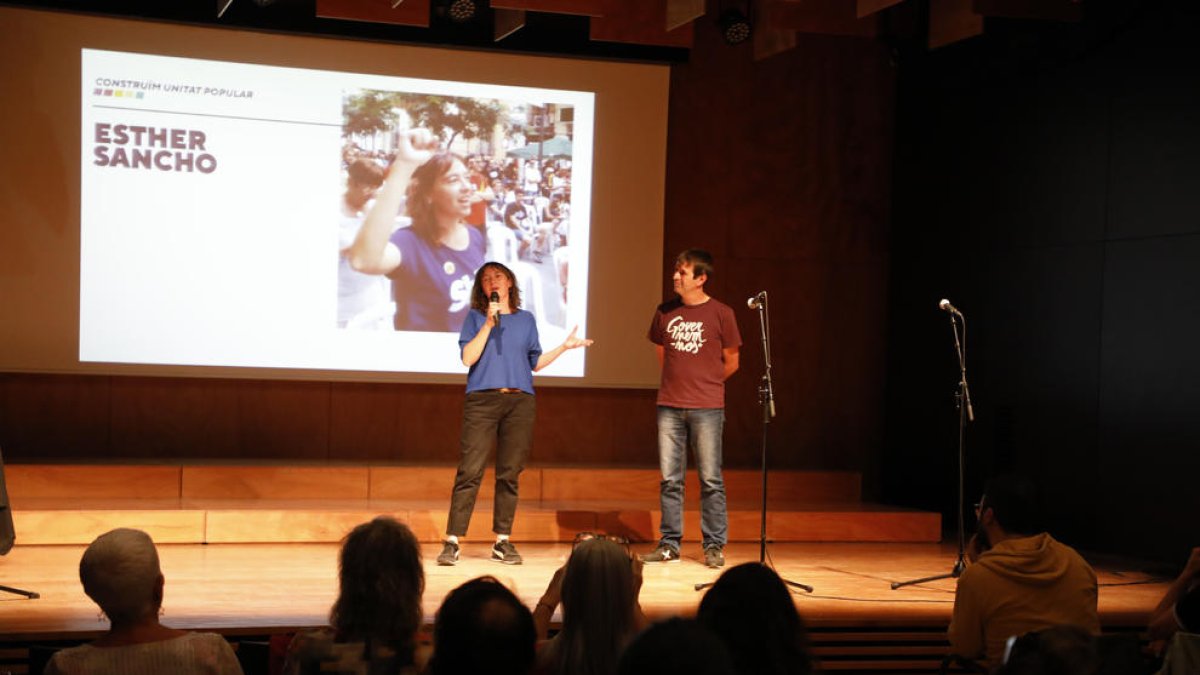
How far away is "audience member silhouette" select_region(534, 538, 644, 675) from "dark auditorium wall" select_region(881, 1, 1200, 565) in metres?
4.67

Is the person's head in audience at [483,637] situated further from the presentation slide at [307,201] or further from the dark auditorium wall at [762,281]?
the dark auditorium wall at [762,281]

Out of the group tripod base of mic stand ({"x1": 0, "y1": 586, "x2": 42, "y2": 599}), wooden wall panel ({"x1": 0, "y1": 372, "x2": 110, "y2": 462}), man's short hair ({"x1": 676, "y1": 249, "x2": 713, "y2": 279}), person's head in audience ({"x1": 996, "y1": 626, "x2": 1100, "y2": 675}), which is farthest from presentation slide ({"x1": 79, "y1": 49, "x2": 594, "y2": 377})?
person's head in audience ({"x1": 996, "y1": 626, "x2": 1100, "y2": 675})

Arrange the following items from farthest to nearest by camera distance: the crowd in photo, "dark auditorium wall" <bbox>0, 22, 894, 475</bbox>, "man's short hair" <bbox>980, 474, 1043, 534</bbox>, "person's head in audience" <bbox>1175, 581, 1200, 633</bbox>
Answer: "dark auditorium wall" <bbox>0, 22, 894, 475</bbox>
the crowd in photo
"man's short hair" <bbox>980, 474, 1043, 534</bbox>
"person's head in audience" <bbox>1175, 581, 1200, 633</bbox>

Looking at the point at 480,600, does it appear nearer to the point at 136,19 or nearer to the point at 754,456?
the point at 136,19

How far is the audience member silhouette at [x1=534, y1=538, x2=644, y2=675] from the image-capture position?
7.84 feet

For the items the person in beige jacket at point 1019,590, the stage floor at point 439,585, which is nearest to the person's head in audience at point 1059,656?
the person in beige jacket at point 1019,590

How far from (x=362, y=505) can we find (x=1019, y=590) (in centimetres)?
444

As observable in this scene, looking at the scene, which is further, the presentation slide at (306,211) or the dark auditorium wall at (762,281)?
the dark auditorium wall at (762,281)

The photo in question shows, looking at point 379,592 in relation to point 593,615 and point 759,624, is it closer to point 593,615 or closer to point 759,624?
point 593,615

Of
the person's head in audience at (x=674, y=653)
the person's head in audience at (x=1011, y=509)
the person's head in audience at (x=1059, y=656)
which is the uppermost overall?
the person's head in audience at (x=674, y=653)

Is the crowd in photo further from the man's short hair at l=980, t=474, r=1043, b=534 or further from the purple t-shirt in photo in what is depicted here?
the man's short hair at l=980, t=474, r=1043, b=534

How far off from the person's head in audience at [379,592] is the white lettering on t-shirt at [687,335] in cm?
375

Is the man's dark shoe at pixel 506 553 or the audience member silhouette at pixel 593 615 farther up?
the audience member silhouette at pixel 593 615

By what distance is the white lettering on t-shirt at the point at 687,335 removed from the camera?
6090 mm
